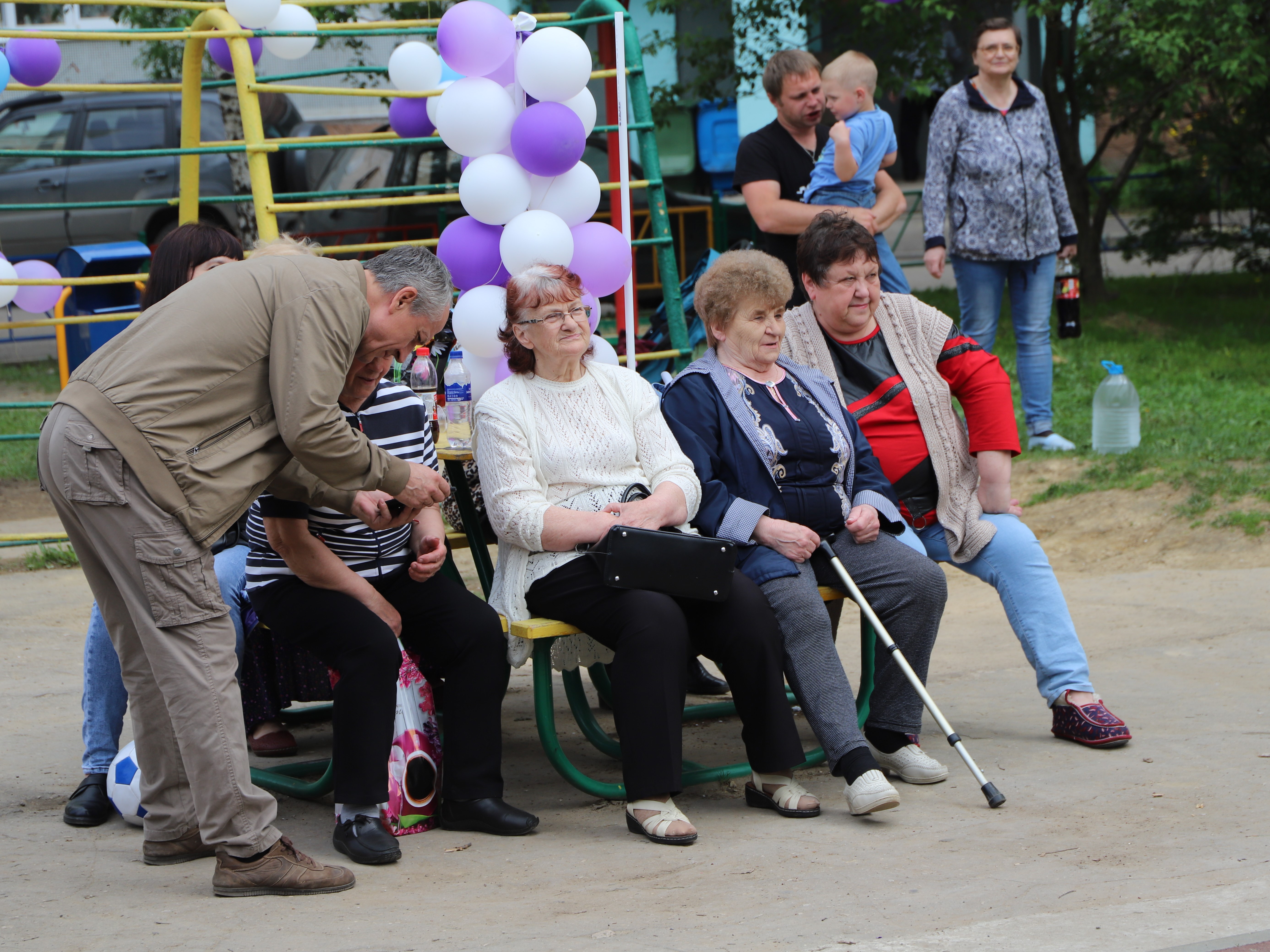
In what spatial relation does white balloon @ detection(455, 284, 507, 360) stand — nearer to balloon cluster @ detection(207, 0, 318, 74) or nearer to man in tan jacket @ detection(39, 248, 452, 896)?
man in tan jacket @ detection(39, 248, 452, 896)

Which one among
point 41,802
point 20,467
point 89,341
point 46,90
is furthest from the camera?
point 89,341

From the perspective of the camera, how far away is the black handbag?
3.68 m

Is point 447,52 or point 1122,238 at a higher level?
point 447,52

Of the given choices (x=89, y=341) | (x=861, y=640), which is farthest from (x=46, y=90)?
(x=861, y=640)

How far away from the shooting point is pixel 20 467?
8.54 m

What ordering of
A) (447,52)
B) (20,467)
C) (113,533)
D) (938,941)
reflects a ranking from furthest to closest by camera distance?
1. (20,467)
2. (447,52)
3. (113,533)
4. (938,941)

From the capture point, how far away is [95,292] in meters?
9.66

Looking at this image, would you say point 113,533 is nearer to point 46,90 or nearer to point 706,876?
point 706,876

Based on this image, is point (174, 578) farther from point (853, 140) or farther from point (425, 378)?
point (853, 140)

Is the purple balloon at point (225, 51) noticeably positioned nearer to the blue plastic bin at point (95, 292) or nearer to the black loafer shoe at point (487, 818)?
the blue plastic bin at point (95, 292)

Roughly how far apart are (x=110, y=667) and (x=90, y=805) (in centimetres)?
36

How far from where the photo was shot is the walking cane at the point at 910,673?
3742 mm

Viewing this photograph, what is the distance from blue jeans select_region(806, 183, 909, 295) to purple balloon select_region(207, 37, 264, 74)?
2.55 metres

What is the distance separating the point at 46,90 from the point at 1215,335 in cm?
811
